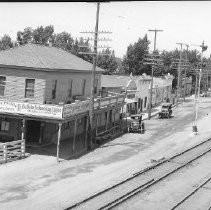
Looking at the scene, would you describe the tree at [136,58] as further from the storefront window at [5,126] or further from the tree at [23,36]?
the storefront window at [5,126]

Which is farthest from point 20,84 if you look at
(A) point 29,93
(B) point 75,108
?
(B) point 75,108

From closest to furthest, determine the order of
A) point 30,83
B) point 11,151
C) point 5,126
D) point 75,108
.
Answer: point 11,151 < point 75,108 < point 30,83 < point 5,126

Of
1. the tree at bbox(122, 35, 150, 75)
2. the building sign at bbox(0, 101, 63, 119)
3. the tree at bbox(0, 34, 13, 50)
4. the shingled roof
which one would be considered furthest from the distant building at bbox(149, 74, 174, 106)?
the building sign at bbox(0, 101, 63, 119)

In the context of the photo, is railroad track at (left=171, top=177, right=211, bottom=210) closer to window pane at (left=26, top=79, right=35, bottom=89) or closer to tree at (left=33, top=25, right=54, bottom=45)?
window pane at (left=26, top=79, right=35, bottom=89)

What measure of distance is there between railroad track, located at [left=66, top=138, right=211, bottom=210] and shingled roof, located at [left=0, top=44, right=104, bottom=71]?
1035 centimetres

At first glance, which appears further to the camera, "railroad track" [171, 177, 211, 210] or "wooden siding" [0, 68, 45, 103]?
"wooden siding" [0, 68, 45, 103]

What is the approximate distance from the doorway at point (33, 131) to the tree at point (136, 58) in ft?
200

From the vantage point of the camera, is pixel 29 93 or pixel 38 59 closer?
pixel 29 93

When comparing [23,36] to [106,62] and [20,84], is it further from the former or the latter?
[20,84]

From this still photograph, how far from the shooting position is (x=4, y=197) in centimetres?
1703

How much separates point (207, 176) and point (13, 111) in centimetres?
1278

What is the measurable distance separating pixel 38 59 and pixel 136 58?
2368 inches

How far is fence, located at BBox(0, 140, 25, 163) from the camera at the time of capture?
23256 millimetres

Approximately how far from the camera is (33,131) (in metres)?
28.8
